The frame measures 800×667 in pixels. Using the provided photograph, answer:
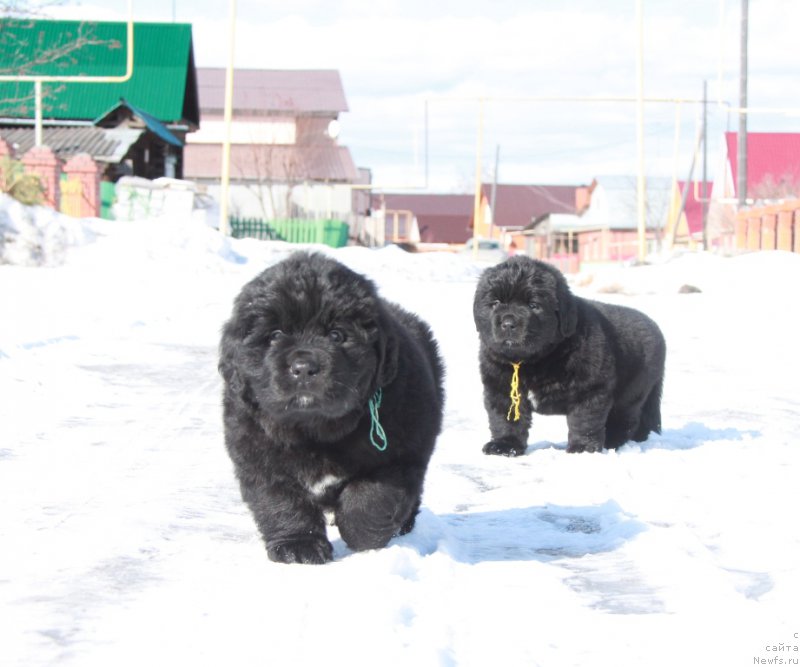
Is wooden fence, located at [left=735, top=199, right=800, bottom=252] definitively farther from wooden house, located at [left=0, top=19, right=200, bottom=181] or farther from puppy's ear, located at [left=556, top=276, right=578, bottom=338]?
puppy's ear, located at [left=556, top=276, right=578, bottom=338]

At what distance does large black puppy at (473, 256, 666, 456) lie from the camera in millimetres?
5910

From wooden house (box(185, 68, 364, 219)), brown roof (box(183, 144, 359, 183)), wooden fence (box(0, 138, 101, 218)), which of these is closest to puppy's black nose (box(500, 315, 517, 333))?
wooden fence (box(0, 138, 101, 218))

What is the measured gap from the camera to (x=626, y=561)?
3764mm

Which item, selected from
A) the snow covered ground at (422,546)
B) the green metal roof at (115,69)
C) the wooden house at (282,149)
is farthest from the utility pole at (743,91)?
the snow covered ground at (422,546)

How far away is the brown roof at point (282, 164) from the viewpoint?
50031mm

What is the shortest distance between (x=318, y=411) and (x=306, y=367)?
15cm

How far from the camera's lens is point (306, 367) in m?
3.25

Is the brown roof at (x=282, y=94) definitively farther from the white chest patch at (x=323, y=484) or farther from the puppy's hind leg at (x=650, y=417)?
the white chest patch at (x=323, y=484)

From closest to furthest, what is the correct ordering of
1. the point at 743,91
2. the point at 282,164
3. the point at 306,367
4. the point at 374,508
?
the point at 306,367, the point at 374,508, the point at 743,91, the point at 282,164

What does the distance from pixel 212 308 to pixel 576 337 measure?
1001 cm

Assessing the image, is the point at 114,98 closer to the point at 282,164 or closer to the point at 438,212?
the point at 282,164

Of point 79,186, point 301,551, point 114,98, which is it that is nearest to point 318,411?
point 301,551

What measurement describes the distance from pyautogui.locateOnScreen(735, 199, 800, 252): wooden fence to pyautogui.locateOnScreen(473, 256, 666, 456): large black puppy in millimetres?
22159

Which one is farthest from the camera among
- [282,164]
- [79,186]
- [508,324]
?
[282,164]
